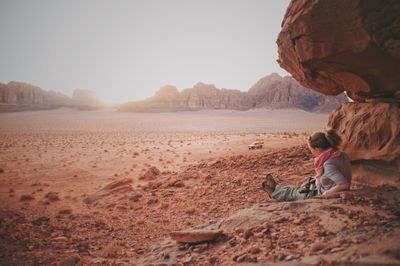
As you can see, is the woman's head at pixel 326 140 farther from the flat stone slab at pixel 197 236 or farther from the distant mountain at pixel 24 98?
the distant mountain at pixel 24 98

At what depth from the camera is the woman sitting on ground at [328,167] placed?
13.0ft

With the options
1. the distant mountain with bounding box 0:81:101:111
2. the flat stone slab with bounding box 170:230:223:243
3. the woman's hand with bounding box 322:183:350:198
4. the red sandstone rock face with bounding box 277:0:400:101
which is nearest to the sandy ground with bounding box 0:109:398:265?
the flat stone slab with bounding box 170:230:223:243

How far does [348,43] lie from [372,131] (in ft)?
6.16

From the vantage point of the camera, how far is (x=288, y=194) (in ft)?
15.3

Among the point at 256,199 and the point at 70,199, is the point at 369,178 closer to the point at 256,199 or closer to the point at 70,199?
the point at 256,199

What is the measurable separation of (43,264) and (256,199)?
14.6 ft

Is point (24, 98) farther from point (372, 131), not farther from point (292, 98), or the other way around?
point (372, 131)

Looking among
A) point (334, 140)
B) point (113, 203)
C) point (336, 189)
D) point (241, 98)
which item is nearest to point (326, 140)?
point (334, 140)

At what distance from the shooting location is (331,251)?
2551 mm

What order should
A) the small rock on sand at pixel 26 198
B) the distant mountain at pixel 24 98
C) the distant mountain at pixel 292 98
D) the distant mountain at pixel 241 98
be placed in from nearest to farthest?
the small rock on sand at pixel 26 198 → the distant mountain at pixel 292 98 → the distant mountain at pixel 241 98 → the distant mountain at pixel 24 98

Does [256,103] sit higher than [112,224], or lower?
higher

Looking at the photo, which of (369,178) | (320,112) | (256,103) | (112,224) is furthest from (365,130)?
(256,103)

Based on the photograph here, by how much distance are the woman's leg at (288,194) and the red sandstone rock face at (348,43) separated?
9.21ft

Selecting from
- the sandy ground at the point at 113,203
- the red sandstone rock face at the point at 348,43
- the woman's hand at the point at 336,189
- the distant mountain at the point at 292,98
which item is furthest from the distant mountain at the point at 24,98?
the woman's hand at the point at 336,189
